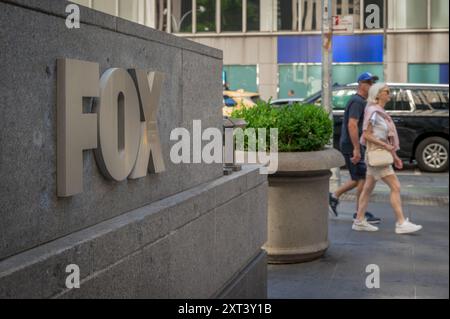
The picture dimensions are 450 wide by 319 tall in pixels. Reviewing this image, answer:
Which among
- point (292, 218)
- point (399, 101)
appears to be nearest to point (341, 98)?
point (399, 101)

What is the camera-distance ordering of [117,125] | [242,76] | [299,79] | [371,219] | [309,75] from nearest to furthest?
[117,125] → [371,219] → [309,75] → [299,79] → [242,76]

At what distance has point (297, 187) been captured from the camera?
732 centimetres

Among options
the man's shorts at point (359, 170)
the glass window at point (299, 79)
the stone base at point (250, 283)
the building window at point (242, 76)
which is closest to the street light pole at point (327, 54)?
the man's shorts at point (359, 170)

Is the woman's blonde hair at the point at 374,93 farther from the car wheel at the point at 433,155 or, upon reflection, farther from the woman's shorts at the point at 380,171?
the car wheel at the point at 433,155

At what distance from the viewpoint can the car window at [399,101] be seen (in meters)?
17.1

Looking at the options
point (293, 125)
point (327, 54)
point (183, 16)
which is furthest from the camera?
point (183, 16)

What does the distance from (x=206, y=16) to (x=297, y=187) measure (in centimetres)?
2719

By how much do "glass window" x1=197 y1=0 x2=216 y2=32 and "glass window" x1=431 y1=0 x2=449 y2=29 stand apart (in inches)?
368

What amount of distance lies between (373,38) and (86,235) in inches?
1289

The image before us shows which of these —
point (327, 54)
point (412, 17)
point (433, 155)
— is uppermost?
point (412, 17)

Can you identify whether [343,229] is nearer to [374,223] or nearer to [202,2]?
[374,223]

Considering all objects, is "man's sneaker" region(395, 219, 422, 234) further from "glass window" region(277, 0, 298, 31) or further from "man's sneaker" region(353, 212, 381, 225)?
"glass window" region(277, 0, 298, 31)

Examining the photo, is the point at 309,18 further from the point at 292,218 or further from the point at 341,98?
the point at 292,218
